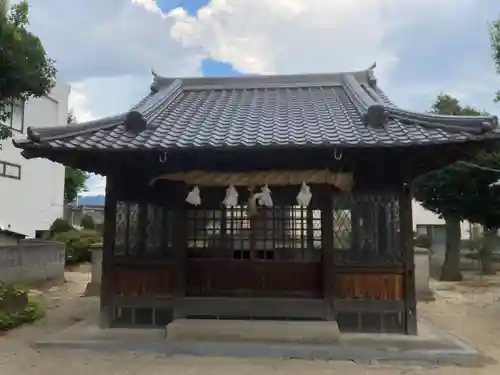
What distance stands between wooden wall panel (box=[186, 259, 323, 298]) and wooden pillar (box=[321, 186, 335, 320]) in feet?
0.62

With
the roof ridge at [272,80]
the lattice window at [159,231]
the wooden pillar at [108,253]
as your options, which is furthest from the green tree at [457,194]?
the wooden pillar at [108,253]

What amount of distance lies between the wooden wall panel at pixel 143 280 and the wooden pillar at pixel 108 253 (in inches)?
3.8

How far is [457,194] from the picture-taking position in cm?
1648

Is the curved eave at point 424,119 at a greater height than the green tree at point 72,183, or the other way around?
the green tree at point 72,183

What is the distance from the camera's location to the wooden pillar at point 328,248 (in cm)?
756

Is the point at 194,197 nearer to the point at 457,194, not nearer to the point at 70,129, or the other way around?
the point at 70,129

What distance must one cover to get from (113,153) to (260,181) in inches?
89.2

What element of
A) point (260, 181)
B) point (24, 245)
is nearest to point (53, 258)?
point (24, 245)

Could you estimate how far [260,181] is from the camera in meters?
7.50

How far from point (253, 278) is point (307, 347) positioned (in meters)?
1.51

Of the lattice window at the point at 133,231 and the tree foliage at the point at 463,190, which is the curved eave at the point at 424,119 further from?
the tree foliage at the point at 463,190

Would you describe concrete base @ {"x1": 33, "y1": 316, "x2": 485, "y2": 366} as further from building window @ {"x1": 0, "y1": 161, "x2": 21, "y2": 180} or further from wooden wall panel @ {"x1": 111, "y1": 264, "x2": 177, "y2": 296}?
building window @ {"x1": 0, "y1": 161, "x2": 21, "y2": 180}

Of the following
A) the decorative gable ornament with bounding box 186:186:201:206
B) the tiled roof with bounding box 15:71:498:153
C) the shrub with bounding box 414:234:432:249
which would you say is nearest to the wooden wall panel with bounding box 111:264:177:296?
the decorative gable ornament with bounding box 186:186:201:206

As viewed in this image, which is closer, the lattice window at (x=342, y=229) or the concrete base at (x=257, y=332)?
the concrete base at (x=257, y=332)
